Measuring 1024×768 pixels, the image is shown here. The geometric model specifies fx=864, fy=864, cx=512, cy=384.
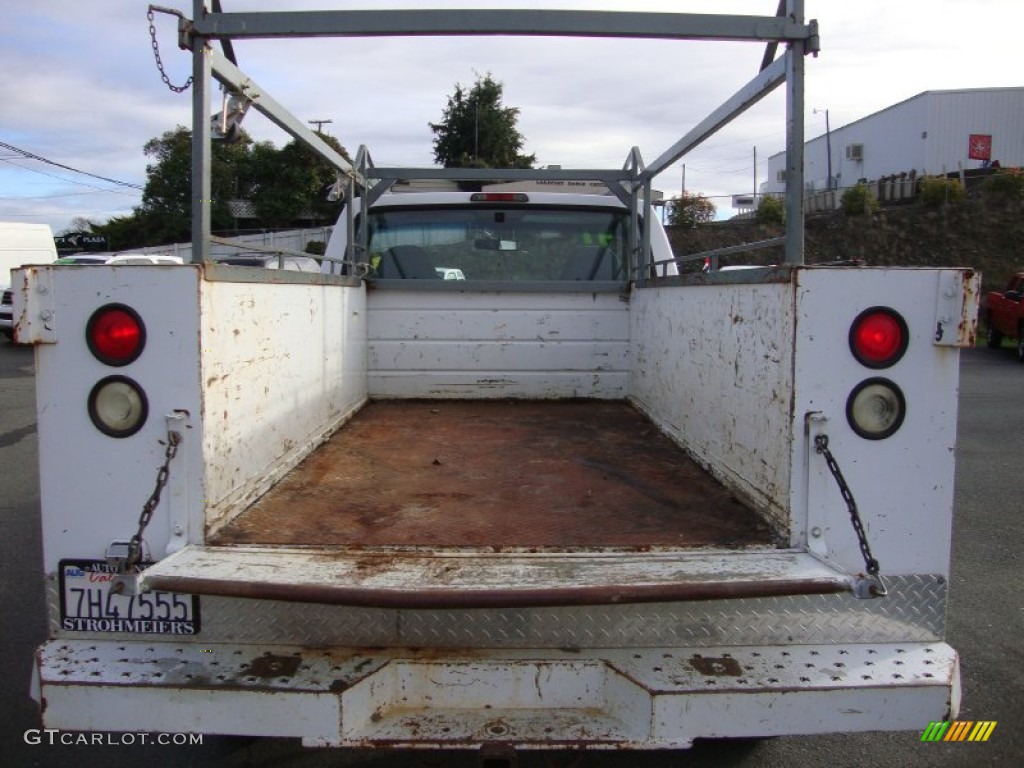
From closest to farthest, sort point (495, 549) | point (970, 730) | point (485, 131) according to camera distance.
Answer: point (495, 549) < point (970, 730) < point (485, 131)

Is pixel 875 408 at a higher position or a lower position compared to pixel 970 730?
higher

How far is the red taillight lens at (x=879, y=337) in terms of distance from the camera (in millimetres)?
2264

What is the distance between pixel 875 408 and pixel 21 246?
2208 cm

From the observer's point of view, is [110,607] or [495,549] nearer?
[110,607]

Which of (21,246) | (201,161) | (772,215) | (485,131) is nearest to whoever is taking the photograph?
(201,161)

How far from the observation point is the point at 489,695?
211cm

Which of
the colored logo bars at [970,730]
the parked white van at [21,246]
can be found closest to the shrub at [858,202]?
the parked white van at [21,246]

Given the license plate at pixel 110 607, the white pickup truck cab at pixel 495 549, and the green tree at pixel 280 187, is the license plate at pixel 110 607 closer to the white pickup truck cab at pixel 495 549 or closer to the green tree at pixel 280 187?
the white pickup truck cab at pixel 495 549

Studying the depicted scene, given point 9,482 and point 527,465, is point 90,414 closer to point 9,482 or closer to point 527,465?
point 527,465

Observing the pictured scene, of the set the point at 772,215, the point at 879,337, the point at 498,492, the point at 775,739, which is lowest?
the point at 775,739

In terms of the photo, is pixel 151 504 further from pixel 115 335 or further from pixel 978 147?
pixel 978 147

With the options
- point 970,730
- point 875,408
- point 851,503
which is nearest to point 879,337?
point 875,408

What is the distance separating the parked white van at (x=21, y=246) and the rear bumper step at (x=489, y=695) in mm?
19877

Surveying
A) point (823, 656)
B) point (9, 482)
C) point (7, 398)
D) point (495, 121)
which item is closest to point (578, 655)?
point (823, 656)
